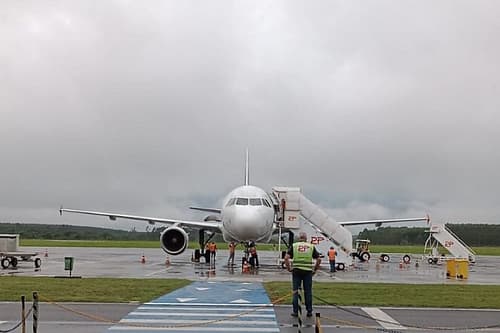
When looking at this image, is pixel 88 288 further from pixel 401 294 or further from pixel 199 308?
pixel 401 294

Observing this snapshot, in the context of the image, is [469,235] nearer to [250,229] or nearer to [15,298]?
[250,229]

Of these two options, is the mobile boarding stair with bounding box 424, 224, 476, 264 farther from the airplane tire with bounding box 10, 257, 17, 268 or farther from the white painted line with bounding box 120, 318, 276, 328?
the white painted line with bounding box 120, 318, 276, 328

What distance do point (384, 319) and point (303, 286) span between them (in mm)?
1860

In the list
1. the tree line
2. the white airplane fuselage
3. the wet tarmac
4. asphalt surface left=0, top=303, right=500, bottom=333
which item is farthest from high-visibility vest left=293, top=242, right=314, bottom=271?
the tree line

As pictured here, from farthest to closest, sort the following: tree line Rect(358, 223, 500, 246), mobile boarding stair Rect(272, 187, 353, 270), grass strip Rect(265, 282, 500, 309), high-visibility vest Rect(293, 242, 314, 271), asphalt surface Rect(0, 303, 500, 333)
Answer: tree line Rect(358, 223, 500, 246) < mobile boarding stair Rect(272, 187, 353, 270) < grass strip Rect(265, 282, 500, 309) < high-visibility vest Rect(293, 242, 314, 271) < asphalt surface Rect(0, 303, 500, 333)

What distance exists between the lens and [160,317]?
45.2ft

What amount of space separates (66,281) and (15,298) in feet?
14.9

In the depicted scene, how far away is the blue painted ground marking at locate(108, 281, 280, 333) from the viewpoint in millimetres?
12430

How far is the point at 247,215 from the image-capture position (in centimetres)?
2994

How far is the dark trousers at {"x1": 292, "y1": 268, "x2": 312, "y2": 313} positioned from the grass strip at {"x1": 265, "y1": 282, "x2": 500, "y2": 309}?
1988 millimetres

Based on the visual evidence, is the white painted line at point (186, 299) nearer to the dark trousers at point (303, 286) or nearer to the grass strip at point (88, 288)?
the grass strip at point (88, 288)

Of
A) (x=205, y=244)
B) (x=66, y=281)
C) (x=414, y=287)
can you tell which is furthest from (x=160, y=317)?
(x=205, y=244)

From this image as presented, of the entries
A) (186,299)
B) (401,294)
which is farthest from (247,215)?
(186,299)

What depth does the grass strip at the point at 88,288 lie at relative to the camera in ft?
55.5
